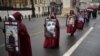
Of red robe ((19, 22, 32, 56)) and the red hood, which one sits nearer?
the red hood

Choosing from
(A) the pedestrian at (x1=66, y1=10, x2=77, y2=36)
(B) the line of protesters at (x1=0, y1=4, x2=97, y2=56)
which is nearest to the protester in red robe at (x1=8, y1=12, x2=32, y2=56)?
(B) the line of protesters at (x1=0, y1=4, x2=97, y2=56)

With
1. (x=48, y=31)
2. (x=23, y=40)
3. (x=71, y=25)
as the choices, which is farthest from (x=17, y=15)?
(x=71, y=25)

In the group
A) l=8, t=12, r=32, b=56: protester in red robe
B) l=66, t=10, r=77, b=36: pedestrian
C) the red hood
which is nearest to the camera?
the red hood

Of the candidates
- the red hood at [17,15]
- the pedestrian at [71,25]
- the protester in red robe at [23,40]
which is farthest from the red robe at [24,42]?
the pedestrian at [71,25]

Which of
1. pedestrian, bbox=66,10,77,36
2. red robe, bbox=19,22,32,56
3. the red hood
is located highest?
the red hood

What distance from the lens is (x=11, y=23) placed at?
11.4 metres

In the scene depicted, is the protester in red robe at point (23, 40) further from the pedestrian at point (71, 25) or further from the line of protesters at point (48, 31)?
the pedestrian at point (71, 25)

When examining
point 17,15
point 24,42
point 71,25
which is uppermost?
point 17,15

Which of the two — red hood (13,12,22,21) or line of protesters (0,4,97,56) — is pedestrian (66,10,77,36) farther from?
red hood (13,12,22,21)

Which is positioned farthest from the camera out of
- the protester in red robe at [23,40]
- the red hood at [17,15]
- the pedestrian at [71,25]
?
the pedestrian at [71,25]

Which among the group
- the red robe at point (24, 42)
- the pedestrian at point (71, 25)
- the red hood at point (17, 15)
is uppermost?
the red hood at point (17, 15)

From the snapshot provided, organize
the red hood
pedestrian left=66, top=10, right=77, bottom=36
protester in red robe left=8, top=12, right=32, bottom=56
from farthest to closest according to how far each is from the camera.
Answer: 1. pedestrian left=66, top=10, right=77, bottom=36
2. protester in red robe left=8, top=12, right=32, bottom=56
3. the red hood

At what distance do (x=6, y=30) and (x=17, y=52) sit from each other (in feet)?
2.68

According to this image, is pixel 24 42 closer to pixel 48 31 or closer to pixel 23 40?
pixel 23 40
